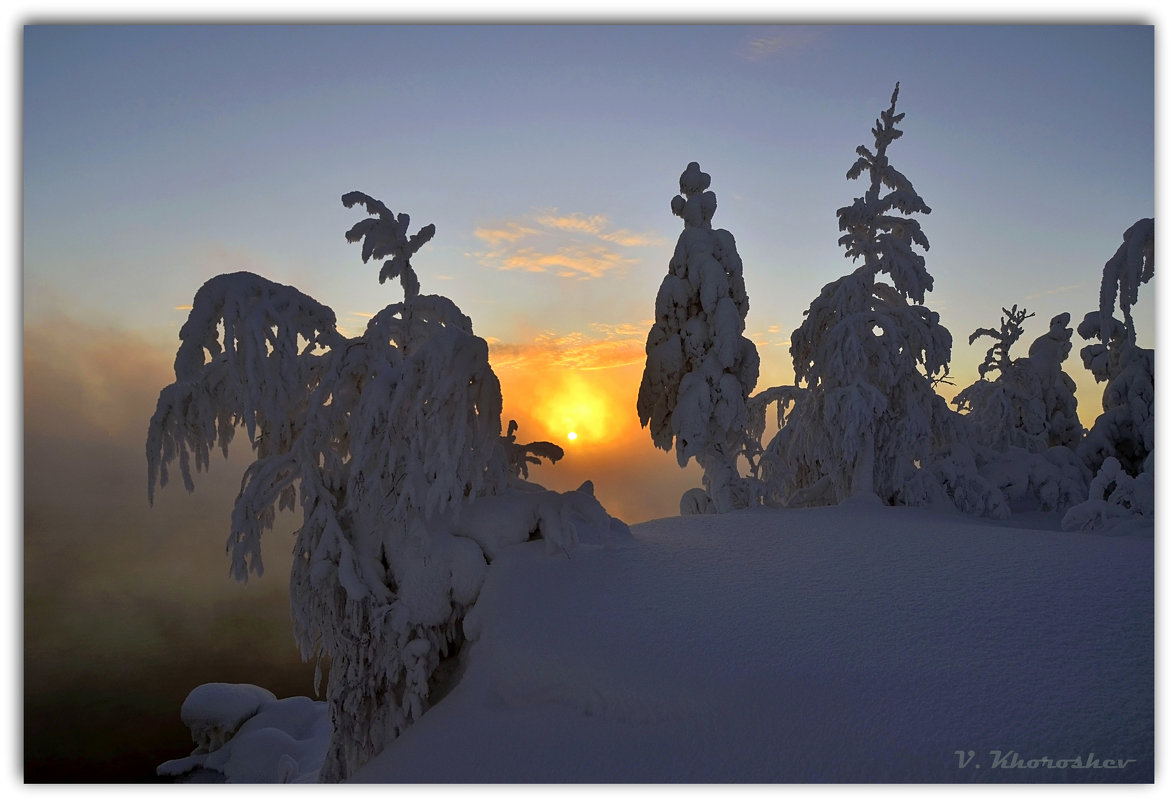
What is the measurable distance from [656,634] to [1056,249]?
19.8 feet

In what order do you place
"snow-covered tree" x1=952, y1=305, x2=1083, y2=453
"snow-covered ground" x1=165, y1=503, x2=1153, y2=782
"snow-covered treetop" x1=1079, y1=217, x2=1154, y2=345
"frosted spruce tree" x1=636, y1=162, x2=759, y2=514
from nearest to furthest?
"snow-covered ground" x1=165, y1=503, x2=1153, y2=782
"snow-covered treetop" x1=1079, y1=217, x2=1154, y2=345
"frosted spruce tree" x1=636, y1=162, x2=759, y2=514
"snow-covered tree" x1=952, y1=305, x2=1083, y2=453

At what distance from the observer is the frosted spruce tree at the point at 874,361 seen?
1409 centimetres

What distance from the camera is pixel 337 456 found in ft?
27.4

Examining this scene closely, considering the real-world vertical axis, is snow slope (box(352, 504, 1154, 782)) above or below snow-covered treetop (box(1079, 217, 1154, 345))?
below

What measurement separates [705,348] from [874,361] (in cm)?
379

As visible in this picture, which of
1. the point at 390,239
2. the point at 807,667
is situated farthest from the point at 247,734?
the point at 807,667

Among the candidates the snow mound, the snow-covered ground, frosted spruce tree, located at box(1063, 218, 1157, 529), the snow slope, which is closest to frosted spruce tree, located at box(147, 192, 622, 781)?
the snow-covered ground

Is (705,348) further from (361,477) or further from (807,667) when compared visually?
(807,667)

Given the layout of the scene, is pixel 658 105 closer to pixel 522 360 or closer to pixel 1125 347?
pixel 522 360

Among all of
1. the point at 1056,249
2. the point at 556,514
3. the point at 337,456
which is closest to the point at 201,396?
the point at 337,456

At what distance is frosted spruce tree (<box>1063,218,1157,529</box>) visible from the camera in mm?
7160

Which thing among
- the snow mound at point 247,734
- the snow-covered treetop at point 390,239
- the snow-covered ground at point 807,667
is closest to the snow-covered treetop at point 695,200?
the snow-covered treetop at point 390,239

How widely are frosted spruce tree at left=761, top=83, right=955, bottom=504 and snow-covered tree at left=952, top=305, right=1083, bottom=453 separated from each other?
200 inches

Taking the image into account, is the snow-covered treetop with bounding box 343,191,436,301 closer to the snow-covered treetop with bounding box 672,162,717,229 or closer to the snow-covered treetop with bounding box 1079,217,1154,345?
the snow-covered treetop with bounding box 672,162,717,229
